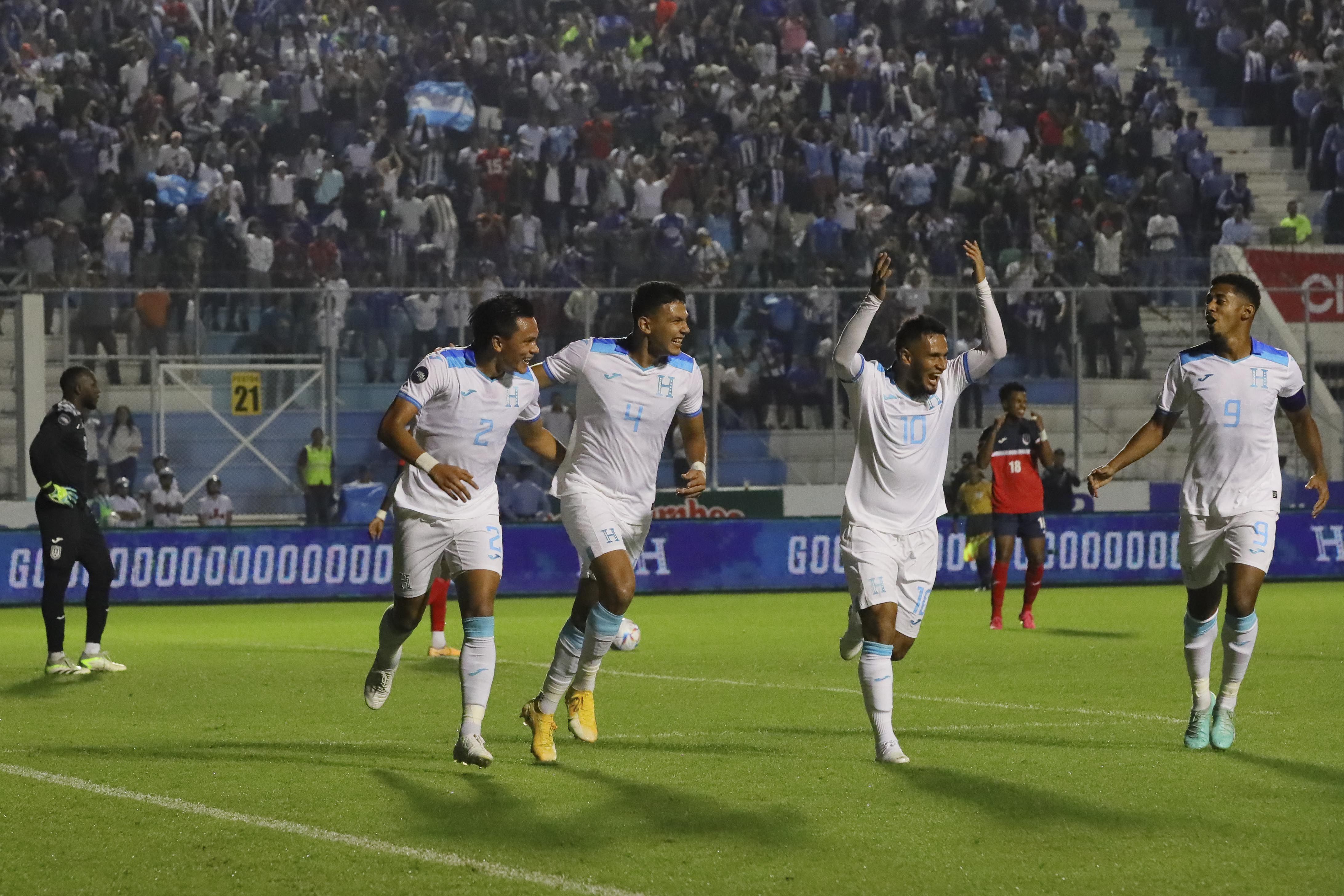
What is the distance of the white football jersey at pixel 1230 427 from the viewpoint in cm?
968

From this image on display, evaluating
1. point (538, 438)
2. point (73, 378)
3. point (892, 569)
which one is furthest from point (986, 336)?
point (73, 378)

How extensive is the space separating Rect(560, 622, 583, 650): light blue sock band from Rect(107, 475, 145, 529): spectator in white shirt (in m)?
15.7

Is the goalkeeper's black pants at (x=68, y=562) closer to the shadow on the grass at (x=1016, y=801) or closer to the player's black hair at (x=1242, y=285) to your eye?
the shadow on the grass at (x=1016, y=801)

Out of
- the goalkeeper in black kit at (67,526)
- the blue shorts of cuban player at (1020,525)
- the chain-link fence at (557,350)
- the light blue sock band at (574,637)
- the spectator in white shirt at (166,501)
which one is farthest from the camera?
the chain-link fence at (557,350)

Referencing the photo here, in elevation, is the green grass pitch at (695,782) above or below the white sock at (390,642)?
below

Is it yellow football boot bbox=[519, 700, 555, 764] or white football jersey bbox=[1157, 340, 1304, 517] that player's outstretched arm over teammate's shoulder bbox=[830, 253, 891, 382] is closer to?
white football jersey bbox=[1157, 340, 1304, 517]

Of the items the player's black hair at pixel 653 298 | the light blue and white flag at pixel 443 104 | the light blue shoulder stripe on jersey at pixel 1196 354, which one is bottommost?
the light blue shoulder stripe on jersey at pixel 1196 354

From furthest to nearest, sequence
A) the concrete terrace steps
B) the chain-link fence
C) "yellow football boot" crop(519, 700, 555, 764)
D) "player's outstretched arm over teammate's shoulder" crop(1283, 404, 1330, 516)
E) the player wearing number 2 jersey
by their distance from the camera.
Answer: the concrete terrace steps, the chain-link fence, the player wearing number 2 jersey, "player's outstretched arm over teammate's shoulder" crop(1283, 404, 1330, 516), "yellow football boot" crop(519, 700, 555, 764)

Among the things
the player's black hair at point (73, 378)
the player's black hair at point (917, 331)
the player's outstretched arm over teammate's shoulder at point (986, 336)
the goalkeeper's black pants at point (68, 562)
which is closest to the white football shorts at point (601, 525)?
the player's black hair at point (917, 331)

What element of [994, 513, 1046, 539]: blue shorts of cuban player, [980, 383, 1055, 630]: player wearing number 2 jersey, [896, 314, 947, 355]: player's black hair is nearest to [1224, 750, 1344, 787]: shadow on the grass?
[896, 314, 947, 355]: player's black hair

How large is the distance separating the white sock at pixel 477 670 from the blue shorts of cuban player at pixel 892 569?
1.71 m

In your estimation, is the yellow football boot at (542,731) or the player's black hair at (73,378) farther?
the player's black hair at (73,378)

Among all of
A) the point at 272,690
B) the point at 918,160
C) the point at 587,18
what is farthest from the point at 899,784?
the point at 587,18

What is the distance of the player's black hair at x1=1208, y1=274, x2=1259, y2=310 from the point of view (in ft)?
31.7
